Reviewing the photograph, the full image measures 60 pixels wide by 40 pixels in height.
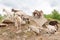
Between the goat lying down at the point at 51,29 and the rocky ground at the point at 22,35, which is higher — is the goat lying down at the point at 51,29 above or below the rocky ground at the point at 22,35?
above

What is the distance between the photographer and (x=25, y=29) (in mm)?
18344

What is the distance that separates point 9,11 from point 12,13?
0.33m

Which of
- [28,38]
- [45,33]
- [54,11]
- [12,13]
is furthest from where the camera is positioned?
[54,11]

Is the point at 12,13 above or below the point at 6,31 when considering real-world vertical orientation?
above

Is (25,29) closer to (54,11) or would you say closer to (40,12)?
(40,12)

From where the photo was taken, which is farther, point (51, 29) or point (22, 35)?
point (51, 29)

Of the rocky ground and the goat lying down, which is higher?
the goat lying down

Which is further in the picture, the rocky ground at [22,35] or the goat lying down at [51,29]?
the goat lying down at [51,29]

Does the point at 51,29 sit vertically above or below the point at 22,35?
above

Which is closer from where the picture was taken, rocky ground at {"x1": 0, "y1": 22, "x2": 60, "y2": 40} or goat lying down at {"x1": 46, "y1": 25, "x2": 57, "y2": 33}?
rocky ground at {"x1": 0, "y1": 22, "x2": 60, "y2": 40}

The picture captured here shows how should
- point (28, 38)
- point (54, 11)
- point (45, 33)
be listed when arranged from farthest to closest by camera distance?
point (54, 11), point (45, 33), point (28, 38)

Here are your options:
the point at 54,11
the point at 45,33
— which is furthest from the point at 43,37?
the point at 54,11

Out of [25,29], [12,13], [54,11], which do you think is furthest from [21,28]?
[54,11]

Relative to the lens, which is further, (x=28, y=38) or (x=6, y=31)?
(x=6, y=31)
